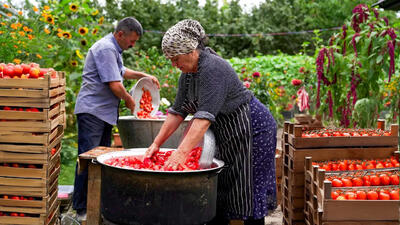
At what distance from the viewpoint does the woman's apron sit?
3166 millimetres

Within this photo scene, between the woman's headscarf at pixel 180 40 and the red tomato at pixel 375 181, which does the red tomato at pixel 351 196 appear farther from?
the woman's headscarf at pixel 180 40

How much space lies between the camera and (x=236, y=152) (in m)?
3.19

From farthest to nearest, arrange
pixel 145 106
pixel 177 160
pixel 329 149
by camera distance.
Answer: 1. pixel 145 106
2. pixel 329 149
3. pixel 177 160

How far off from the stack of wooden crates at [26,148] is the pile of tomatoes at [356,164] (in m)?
2.14

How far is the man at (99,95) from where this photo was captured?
4.44m

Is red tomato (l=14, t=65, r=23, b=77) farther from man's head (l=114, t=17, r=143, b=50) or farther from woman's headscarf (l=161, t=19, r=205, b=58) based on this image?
man's head (l=114, t=17, r=143, b=50)

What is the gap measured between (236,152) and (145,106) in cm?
190

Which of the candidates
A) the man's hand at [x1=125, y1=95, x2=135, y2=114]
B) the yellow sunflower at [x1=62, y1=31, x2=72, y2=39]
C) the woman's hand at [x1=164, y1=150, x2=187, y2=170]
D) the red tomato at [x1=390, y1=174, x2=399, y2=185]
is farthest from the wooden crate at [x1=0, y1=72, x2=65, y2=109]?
the yellow sunflower at [x1=62, y1=31, x2=72, y2=39]

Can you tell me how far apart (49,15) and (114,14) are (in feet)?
33.4

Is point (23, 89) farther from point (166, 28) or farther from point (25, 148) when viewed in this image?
point (166, 28)

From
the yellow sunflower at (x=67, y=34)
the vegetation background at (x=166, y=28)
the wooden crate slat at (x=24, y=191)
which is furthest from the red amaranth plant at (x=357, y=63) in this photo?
the yellow sunflower at (x=67, y=34)

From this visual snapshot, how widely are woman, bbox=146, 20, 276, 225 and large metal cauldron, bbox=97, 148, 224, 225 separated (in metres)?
0.43

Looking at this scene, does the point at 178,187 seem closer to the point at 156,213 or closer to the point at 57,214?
the point at 156,213

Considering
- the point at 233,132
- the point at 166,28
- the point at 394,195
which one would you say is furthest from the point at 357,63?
the point at 166,28
